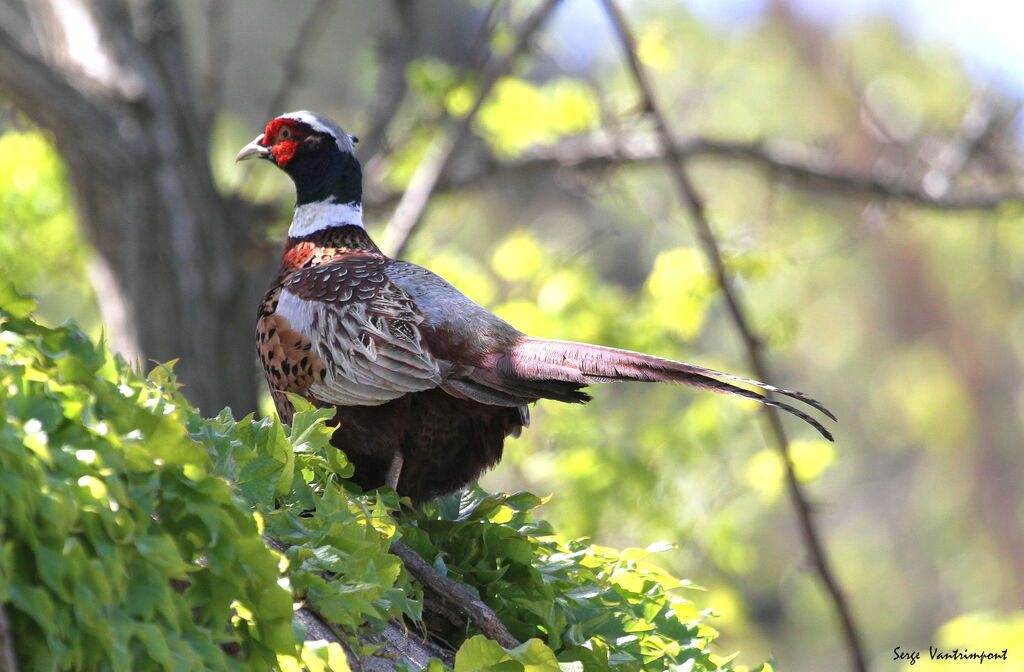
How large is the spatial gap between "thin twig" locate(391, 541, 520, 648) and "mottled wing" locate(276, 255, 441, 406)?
80 cm

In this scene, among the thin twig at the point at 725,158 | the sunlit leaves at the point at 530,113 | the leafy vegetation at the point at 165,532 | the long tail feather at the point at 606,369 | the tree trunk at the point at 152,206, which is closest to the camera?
the leafy vegetation at the point at 165,532

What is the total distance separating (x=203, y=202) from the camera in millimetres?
6078

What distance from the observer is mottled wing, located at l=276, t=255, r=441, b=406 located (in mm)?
3404

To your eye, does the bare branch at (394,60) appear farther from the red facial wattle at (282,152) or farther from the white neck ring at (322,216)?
the white neck ring at (322,216)

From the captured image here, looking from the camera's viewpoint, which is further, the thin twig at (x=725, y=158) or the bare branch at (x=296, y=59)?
the thin twig at (x=725, y=158)

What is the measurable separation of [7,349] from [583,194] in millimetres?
5232

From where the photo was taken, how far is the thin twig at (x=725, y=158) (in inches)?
278

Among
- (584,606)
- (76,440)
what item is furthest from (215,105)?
(76,440)

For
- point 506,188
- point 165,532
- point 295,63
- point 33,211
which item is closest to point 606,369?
point 165,532

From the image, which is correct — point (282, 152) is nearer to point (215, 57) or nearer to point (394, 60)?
point (215, 57)

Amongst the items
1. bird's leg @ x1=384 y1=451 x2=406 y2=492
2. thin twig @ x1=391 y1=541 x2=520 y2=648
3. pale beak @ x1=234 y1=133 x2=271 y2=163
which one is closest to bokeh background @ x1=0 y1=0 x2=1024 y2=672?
pale beak @ x1=234 y1=133 x2=271 y2=163

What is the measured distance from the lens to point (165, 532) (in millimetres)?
1855

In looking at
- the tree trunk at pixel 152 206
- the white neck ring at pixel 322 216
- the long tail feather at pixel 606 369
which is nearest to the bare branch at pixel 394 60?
the tree trunk at pixel 152 206

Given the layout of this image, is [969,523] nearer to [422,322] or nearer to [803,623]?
[803,623]
